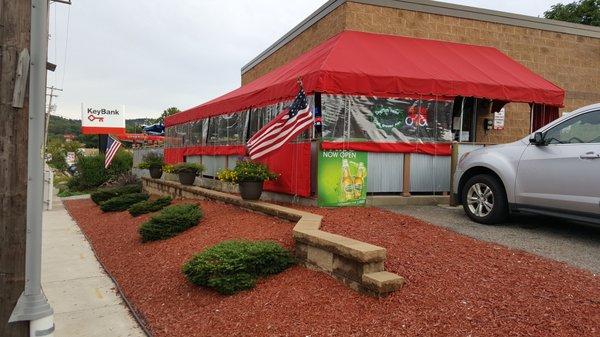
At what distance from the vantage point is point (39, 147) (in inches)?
130

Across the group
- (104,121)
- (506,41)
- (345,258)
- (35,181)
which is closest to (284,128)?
(345,258)

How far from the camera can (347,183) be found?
28.0ft

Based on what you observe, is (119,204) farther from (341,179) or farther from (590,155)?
(590,155)

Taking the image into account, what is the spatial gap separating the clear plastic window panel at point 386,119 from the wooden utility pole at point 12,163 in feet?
19.1

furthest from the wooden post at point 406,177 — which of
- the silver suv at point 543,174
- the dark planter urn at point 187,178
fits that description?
the dark planter urn at point 187,178

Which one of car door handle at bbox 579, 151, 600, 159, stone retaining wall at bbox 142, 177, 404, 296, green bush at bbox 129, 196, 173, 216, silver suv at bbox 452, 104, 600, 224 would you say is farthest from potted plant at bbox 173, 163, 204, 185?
car door handle at bbox 579, 151, 600, 159

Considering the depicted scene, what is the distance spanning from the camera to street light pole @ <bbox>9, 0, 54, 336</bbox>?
10.8 feet

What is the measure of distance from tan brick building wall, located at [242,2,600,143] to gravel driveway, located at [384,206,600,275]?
5.17 metres

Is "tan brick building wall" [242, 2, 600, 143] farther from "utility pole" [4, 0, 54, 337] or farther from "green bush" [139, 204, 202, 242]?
"utility pole" [4, 0, 54, 337]

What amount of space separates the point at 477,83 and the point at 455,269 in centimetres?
568

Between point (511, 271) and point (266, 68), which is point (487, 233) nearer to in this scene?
point (511, 271)

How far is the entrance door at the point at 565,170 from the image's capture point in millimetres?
5867

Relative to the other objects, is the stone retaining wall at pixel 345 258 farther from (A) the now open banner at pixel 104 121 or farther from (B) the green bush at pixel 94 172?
(A) the now open banner at pixel 104 121

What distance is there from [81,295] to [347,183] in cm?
456
